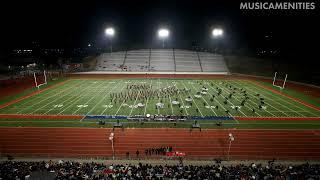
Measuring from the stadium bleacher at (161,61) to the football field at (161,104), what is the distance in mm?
31331

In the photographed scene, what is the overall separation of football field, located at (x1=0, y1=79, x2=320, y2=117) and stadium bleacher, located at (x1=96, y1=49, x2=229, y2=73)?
31.3 meters

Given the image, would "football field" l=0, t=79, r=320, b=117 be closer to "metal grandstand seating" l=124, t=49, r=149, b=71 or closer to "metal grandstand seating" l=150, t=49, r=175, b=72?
"metal grandstand seating" l=124, t=49, r=149, b=71

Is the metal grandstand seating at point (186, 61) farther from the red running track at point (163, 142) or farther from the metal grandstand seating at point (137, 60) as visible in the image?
the red running track at point (163, 142)

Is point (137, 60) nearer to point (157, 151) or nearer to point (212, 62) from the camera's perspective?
point (212, 62)

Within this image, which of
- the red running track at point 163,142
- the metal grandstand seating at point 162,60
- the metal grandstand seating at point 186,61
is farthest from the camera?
the metal grandstand seating at point 162,60

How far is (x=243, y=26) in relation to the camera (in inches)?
2931

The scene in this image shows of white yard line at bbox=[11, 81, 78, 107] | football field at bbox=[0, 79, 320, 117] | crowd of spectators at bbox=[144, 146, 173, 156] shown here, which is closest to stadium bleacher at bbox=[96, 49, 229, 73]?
white yard line at bbox=[11, 81, 78, 107]

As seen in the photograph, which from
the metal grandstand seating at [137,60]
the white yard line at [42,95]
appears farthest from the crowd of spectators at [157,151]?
the metal grandstand seating at [137,60]

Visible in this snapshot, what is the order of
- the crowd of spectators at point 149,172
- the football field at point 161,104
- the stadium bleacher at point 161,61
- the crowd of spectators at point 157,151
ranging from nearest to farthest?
the crowd of spectators at point 149,172 → the crowd of spectators at point 157,151 → the football field at point 161,104 → the stadium bleacher at point 161,61

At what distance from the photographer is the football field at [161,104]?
32.2m

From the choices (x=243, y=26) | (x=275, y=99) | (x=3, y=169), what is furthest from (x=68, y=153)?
(x=243, y=26)

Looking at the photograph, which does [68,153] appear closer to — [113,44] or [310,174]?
[310,174]

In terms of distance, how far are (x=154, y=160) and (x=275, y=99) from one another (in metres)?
27.3

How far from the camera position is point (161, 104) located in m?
34.6
